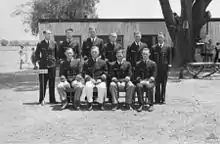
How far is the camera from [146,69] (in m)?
8.09

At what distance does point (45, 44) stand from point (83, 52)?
889 millimetres

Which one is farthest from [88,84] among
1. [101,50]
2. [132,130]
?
[132,130]

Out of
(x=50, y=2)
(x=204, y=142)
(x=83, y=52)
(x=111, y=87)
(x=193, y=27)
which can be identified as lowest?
(x=204, y=142)

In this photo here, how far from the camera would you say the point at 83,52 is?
Answer: 8680mm

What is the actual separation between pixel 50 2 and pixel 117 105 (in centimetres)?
3372

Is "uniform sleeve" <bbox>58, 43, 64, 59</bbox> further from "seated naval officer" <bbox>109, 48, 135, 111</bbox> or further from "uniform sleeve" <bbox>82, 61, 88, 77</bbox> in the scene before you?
"seated naval officer" <bbox>109, 48, 135, 111</bbox>

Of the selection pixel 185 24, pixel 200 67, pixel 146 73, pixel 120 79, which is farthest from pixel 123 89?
pixel 185 24

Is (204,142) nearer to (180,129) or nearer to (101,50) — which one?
(180,129)

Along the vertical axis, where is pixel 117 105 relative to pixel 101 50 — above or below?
below

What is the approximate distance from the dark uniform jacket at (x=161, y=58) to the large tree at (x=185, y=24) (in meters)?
10.5

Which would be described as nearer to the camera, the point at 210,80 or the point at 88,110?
the point at 88,110

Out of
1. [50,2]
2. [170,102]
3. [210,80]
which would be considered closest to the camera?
[170,102]

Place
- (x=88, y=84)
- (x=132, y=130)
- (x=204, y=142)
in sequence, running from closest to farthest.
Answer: (x=204, y=142) → (x=132, y=130) → (x=88, y=84)

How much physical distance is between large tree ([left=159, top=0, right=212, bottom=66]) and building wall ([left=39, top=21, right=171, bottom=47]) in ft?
14.8
